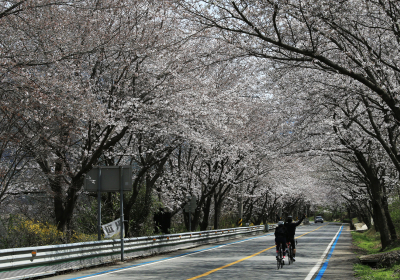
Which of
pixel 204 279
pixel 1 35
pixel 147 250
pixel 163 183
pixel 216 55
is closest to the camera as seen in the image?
pixel 204 279

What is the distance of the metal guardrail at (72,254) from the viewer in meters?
10.1

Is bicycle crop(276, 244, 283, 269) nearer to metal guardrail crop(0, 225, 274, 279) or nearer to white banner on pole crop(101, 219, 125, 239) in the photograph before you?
metal guardrail crop(0, 225, 274, 279)

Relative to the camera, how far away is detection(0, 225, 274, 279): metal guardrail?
33.2 ft

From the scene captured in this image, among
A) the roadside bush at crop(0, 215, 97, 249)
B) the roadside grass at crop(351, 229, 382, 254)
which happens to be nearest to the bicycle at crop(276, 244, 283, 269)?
the roadside bush at crop(0, 215, 97, 249)

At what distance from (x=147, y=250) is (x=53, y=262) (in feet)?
23.2

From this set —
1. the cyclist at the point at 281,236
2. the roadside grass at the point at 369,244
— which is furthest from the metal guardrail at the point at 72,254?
the roadside grass at the point at 369,244

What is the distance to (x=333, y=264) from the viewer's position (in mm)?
15266

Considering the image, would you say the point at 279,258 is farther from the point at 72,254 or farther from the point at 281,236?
the point at 72,254

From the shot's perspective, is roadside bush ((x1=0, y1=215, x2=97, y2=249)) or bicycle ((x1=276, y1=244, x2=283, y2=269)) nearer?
bicycle ((x1=276, y1=244, x2=283, y2=269))

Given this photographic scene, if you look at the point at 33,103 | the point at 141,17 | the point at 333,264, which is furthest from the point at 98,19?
the point at 333,264

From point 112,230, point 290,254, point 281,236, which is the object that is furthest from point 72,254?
point 290,254

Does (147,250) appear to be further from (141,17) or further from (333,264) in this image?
(141,17)

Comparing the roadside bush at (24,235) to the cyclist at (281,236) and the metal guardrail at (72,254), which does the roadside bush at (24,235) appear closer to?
the metal guardrail at (72,254)

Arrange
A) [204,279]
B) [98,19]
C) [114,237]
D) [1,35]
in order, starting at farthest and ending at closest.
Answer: [114,237], [98,19], [1,35], [204,279]
